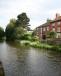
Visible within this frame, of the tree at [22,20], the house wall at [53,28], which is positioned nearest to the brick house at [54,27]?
the house wall at [53,28]

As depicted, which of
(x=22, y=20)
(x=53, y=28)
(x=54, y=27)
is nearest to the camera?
(x=54, y=27)

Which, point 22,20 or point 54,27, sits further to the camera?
point 22,20

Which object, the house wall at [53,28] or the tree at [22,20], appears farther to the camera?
the tree at [22,20]

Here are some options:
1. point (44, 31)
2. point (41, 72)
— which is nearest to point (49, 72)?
point (41, 72)

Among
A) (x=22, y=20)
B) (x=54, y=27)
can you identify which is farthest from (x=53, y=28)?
(x=22, y=20)

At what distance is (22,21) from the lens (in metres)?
116

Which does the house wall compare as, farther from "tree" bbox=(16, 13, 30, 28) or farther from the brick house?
"tree" bbox=(16, 13, 30, 28)

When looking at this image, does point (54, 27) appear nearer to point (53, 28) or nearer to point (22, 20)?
point (53, 28)

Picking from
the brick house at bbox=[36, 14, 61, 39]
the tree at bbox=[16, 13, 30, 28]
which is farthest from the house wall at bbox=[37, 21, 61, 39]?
the tree at bbox=[16, 13, 30, 28]

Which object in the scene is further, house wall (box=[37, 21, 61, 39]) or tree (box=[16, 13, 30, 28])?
tree (box=[16, 13, 30, 28])

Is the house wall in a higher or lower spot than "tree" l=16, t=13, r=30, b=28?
lower

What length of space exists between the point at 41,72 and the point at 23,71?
2.09 metres

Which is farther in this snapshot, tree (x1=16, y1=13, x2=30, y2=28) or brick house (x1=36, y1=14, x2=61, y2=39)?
tree (x1=16, y1=13, x2=30, y2=28)

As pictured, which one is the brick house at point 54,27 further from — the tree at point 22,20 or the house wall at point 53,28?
the tree at point 22,20
